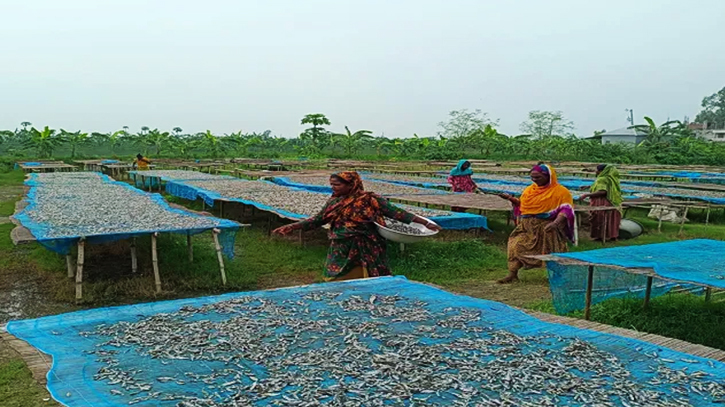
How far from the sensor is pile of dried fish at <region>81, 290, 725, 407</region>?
2381 millimetres

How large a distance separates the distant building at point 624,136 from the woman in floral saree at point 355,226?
43.9 metres

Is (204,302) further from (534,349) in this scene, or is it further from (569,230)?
(569,230)

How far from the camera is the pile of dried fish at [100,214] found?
6613mm

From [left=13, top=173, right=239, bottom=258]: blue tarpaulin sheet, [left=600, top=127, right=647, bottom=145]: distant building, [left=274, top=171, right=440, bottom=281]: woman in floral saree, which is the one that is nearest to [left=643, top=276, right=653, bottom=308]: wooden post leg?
[left=274, top=171, right=440, bottom=281]: woman in floral saree

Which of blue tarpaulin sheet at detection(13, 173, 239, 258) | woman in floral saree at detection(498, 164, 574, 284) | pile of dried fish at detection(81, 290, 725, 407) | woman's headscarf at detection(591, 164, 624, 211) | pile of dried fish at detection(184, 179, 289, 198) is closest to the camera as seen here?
pile of dried fish at detection(81, 290, 725, 407)

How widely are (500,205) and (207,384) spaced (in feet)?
26.5


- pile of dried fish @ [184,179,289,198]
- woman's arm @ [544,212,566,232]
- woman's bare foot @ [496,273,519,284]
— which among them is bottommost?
woman's bare foot @ [496,273,519,284]

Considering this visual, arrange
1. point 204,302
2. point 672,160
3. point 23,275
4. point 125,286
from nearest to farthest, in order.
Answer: point 204,302 < point 125,286 < point 23,275 < point 672,160

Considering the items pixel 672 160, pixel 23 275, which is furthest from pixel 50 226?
pixel 672 160

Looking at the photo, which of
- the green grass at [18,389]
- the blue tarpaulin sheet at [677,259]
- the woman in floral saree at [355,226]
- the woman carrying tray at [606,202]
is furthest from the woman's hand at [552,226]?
the green grass at [18,389]

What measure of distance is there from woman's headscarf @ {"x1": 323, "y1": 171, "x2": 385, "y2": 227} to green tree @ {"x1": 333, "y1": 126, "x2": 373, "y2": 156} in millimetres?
28188

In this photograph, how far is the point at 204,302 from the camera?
381 centimetres

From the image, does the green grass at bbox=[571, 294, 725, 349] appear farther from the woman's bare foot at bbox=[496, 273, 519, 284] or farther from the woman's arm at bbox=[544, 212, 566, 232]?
the woman's bare foot at bbox=[496, 273, 519, 284]

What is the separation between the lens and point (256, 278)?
24.2 ft
